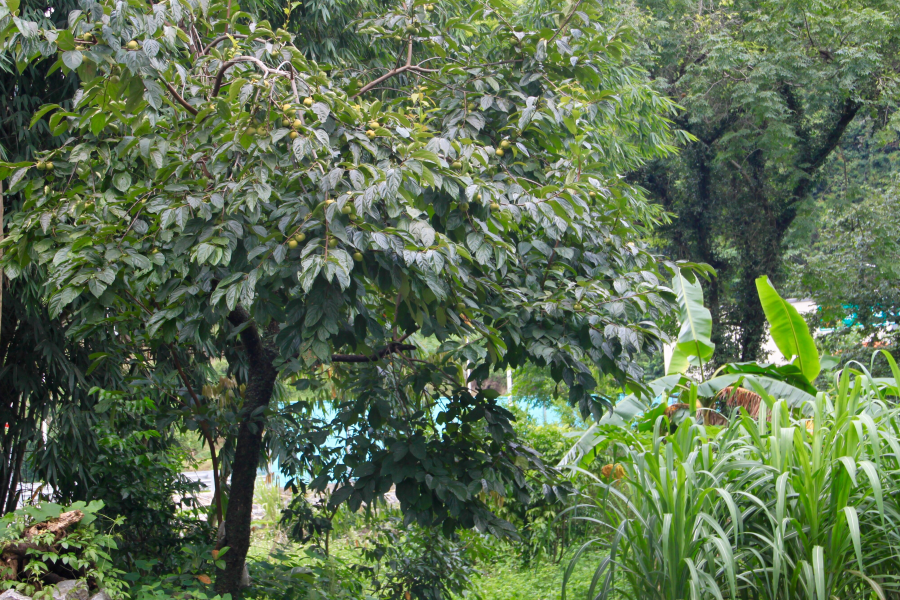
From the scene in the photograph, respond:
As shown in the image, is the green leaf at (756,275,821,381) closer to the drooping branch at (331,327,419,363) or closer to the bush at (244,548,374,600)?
the drooping branch at (331,327,419,363)

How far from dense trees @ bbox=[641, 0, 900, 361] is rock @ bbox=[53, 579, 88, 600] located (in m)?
10.6

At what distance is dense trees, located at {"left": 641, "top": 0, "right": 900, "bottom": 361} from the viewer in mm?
11039

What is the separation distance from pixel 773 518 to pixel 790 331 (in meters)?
2.50

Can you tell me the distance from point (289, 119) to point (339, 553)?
5624 mm

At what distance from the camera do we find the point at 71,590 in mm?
2834

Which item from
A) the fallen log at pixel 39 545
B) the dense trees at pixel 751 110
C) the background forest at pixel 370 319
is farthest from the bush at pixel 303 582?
the dense trees at pixel 751 110

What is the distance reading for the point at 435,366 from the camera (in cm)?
335

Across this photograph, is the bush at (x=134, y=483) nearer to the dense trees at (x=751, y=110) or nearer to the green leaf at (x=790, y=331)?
the green leaf at (x=790, y=331)

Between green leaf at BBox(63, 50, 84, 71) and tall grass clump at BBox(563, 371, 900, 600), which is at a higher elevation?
green leaf at BBox(63, 50, 84, 71)

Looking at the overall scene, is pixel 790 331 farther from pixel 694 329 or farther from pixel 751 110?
pixel 751 110

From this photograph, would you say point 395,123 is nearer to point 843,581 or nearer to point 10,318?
point 843,581

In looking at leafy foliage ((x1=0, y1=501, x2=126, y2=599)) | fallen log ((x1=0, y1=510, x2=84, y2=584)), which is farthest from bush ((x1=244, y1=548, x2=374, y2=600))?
fallen log ((x1=0, y1=510, x2=84, y2=584))

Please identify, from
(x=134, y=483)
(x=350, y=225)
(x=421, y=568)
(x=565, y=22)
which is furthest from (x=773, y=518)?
(x=134, y=483)

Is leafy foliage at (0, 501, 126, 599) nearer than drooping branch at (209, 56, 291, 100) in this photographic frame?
No
